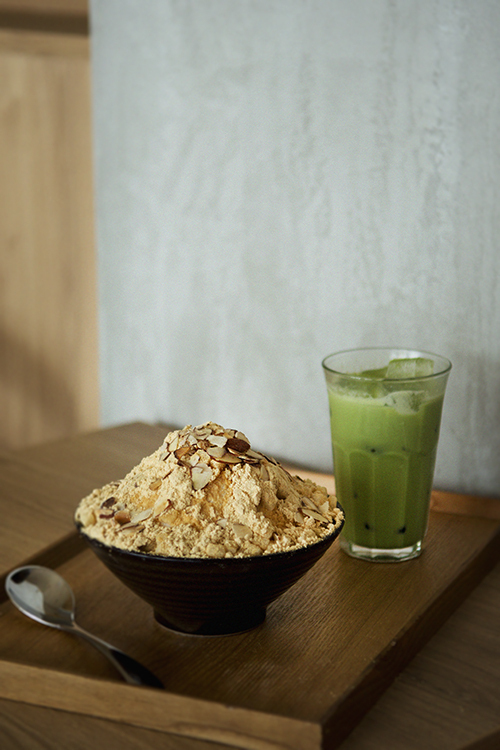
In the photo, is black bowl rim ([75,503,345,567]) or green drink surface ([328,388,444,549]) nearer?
black bowl rim ([75,503,345,567])

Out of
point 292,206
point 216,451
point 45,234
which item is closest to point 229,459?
point 216,451

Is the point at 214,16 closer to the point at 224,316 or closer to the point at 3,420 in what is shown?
the point at 224,316

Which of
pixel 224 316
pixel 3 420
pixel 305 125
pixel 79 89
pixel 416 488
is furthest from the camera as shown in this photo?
pixel 3 420

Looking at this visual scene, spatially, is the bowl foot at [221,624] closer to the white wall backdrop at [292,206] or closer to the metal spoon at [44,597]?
the metal spoon at [44,597]

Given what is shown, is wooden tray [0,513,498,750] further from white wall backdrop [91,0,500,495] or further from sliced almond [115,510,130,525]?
white wall backdrop [91,0,500,495]

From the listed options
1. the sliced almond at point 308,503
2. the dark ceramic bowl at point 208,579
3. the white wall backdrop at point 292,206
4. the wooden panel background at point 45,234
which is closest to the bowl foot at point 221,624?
the dark ceramic bowl at point 208,579

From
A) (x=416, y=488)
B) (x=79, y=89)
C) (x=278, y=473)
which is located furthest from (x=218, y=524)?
(x=79, y=89)

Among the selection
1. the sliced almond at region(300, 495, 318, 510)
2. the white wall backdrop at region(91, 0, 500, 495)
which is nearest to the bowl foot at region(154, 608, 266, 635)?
the sliced almond at region(300, 495, 318, 510)
